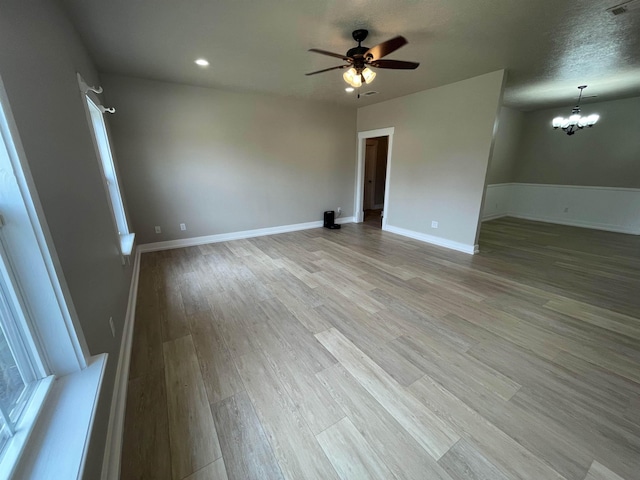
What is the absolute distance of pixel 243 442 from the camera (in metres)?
1.29

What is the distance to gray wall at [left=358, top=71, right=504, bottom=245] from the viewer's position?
366 centimetres

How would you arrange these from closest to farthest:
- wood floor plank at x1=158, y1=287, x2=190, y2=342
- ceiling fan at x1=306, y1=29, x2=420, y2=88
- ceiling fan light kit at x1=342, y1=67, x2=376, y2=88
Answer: wood floor plank at x1=158, y1=287, x2=190, y2=342 → ceiling fan at x1=306, y1=29, x2=420, y2=88 → ceiling fan light kit at x1=342, y1=67, x2=376, y2=88

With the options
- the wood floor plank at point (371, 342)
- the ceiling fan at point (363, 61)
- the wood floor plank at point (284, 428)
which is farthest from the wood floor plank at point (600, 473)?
the ceiling fan at point (363, 61)

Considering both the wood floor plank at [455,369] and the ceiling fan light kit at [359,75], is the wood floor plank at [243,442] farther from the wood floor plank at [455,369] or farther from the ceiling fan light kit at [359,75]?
the ceiling fan light kit at [359,75]

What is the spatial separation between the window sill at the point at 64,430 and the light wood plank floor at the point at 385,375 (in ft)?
1.41

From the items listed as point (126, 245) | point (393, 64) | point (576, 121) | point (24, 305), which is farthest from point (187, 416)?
point (576, 121)

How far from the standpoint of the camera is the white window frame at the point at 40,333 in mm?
817

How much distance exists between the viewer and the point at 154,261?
3.74 meters

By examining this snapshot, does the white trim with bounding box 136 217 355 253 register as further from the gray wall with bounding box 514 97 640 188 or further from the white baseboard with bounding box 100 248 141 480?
the gray wall with bounding box 514 97 640 188

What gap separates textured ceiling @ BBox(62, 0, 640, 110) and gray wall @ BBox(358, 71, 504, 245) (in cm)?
36

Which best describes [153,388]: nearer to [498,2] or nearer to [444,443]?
[444,443]

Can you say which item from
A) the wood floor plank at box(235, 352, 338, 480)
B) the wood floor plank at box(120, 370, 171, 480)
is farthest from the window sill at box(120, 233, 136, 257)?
the wood floor plank at box(235, 352, 338, 480)

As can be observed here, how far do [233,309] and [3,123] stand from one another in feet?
6.54

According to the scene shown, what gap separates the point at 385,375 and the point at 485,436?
1.94 ft
